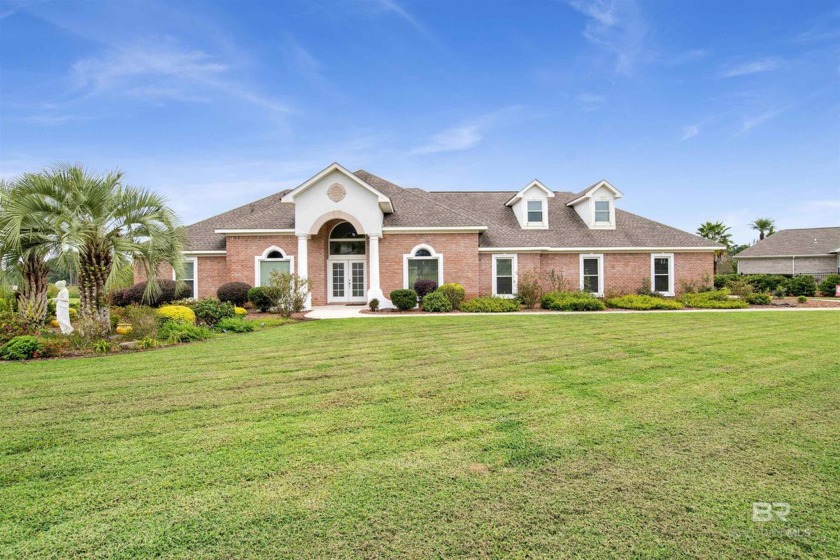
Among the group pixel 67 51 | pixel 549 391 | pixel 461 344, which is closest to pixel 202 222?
pixel 67 51

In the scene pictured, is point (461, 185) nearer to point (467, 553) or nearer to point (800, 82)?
point (800, 82)

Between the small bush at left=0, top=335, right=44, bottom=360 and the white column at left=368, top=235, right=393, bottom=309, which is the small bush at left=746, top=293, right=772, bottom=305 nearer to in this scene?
the white column at left=368, top=235, right=393, bottom=309

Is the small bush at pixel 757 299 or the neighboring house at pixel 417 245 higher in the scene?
the neighboring house at pixel 417 245

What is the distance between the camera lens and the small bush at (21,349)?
9070mm

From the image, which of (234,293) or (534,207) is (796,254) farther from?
(234,293)

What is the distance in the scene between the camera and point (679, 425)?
15.3ft

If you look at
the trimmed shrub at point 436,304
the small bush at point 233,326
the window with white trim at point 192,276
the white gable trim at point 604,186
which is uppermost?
the white gable trim at point 604,186

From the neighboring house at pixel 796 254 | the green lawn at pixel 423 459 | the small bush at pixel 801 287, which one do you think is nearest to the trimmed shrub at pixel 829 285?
the small bush at pixel 801 287

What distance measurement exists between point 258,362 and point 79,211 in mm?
7813

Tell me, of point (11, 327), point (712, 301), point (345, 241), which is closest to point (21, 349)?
point (11, 327)

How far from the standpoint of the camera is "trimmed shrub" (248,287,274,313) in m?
18.8

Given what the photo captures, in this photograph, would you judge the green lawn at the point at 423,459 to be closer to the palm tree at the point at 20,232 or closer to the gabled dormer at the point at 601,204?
the palm tree at the point at 20,232

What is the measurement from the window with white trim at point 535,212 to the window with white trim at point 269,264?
14.1 m

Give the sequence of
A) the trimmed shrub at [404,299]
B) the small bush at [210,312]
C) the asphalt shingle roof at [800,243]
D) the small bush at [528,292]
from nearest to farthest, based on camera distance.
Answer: the small bush at [210,312], the trimmed shrub at [404,299], the small bush at [528,292], the asphalt shingle roof at [800,243]
